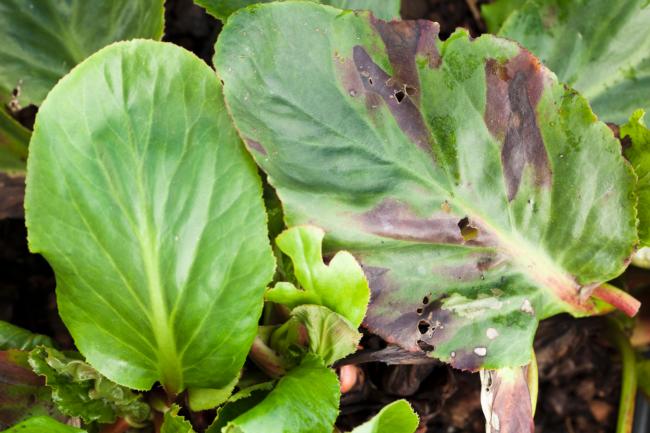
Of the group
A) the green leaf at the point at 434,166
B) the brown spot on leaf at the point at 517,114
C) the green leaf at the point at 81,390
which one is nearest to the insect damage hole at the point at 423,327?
the green leaf at the point at 434,166

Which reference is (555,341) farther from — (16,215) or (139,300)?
(16,215)

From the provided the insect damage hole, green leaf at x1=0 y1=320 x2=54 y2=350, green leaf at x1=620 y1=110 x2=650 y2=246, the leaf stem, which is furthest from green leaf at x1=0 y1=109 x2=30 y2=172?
the leaf stem

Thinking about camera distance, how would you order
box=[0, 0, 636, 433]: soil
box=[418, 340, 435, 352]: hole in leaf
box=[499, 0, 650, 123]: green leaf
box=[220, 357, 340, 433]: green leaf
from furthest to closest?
box=[0, 0, 636, 433]: soil < box=[499, 0, 650, 123]: green leaf < box=[418, 340, 435, 352]: hole in leaf < box=[220, 357, 340, 433]: green leaf

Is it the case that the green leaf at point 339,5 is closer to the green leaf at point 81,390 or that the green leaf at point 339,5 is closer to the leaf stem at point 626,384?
the green leaf at point 81,390

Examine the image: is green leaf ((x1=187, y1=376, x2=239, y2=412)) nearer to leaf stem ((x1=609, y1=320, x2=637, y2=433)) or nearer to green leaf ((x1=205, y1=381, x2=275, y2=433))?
green leaf ((x1=205, y1=381, x2=275, y2=433))

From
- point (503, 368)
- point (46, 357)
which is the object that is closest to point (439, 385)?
point (503, 368)

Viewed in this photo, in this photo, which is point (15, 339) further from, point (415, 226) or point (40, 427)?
point (415, 226)
